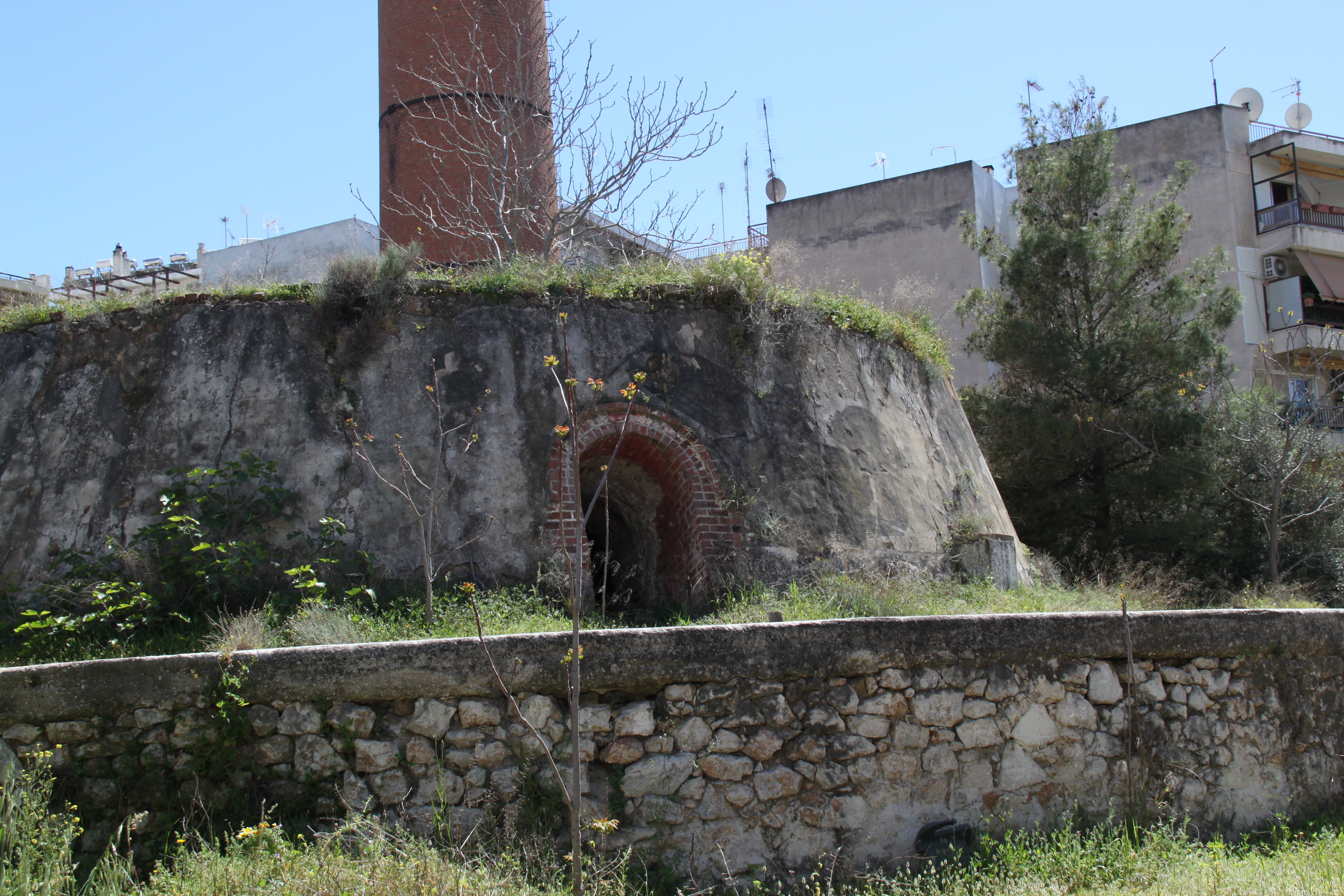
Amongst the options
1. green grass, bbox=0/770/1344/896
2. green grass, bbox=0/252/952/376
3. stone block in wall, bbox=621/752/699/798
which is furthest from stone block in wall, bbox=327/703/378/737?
green grass, bbox=0/252/952/376

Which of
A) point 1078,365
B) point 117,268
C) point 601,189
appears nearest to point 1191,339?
point 1078,365

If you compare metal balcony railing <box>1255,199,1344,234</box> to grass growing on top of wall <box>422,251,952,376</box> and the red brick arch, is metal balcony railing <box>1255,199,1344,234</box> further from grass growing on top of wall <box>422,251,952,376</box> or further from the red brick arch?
the red brick arch

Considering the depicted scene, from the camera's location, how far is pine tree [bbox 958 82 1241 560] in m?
12.9

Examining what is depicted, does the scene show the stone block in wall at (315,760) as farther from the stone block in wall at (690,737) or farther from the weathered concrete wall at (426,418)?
the weathered concrete wall at (426,418)

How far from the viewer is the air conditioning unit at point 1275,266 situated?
21.7 meters

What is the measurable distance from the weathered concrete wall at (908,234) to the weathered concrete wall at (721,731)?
14.4 m

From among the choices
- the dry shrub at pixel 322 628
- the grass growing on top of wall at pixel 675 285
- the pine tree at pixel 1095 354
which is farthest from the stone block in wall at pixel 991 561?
the dry shrub at pixel 322 628

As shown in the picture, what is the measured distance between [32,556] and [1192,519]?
12.2m

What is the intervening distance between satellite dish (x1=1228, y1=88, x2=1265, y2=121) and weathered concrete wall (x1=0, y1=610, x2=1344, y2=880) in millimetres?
20970

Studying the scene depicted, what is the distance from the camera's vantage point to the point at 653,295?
875cm

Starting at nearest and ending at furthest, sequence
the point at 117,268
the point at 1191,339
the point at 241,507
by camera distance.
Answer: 1. the point at 241,507
2. the point at 1191,339
3. the point at 117,268

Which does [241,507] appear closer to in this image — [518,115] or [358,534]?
[358,534]

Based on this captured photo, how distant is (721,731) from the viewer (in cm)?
519

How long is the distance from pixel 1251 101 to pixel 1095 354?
531 inches
